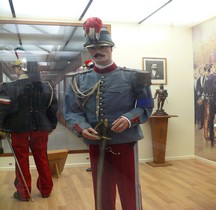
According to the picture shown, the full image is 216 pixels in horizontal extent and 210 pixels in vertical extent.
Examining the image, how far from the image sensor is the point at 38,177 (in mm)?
1619

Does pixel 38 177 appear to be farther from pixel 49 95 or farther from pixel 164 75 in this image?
pixel 164 75

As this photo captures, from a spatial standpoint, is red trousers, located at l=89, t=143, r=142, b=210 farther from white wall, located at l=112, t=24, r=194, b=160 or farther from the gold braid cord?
white wall, located at l=112, t=24, r=194, b=160

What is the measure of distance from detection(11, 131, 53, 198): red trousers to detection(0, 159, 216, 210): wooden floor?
3cm

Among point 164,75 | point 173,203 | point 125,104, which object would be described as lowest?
point 173,203

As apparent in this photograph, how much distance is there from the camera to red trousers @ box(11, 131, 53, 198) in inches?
60.4

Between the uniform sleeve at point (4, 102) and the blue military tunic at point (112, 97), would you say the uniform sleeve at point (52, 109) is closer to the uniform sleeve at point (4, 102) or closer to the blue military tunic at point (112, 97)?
the uniform sleeve at point (4, 102)

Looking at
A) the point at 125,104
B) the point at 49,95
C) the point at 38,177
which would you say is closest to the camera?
the point at 125,104

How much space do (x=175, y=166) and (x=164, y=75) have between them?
1.59ft

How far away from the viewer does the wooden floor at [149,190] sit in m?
1.60

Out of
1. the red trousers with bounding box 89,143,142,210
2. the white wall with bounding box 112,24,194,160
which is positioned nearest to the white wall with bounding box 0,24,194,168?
the white wall with bounding box 112,24,194,160

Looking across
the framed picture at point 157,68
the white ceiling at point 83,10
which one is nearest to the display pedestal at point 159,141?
the framed picture at point 157,68

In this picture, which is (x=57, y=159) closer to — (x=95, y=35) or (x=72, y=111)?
(x=72, y=111)

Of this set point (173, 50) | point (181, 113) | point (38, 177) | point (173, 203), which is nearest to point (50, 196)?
point (38, 177)

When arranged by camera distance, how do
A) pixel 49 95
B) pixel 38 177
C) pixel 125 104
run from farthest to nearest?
pixel 38 177 < pixel 49 95 < pixel 125 104
